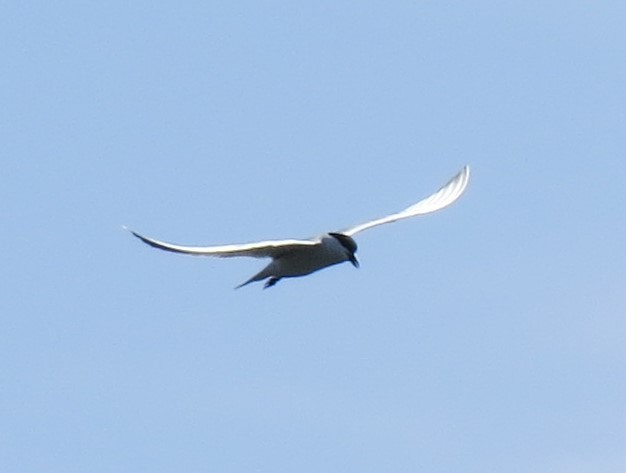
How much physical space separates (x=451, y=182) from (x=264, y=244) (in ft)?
20.8

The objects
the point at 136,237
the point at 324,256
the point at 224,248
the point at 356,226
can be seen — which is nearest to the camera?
the point at 136,237

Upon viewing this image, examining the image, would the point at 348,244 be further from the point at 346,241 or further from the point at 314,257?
the point at 314,257

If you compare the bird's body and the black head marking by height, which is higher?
the black head marking

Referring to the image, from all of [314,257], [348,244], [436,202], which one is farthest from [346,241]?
[436,202]

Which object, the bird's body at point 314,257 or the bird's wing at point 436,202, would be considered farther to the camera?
the bird's wing at point 436,202

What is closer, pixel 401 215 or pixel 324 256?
pixel 324 256

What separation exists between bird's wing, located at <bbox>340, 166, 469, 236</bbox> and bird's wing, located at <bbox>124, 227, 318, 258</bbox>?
9.34ft

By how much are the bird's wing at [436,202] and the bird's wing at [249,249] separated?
2847 mm

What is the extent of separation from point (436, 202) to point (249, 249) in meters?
5.73

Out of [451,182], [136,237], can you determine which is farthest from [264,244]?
[451,182]

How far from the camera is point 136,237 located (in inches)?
953

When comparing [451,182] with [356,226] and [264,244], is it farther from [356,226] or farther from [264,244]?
[264,244]

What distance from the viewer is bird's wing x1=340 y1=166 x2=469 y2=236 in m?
31.4

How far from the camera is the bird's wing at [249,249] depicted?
25406mm
